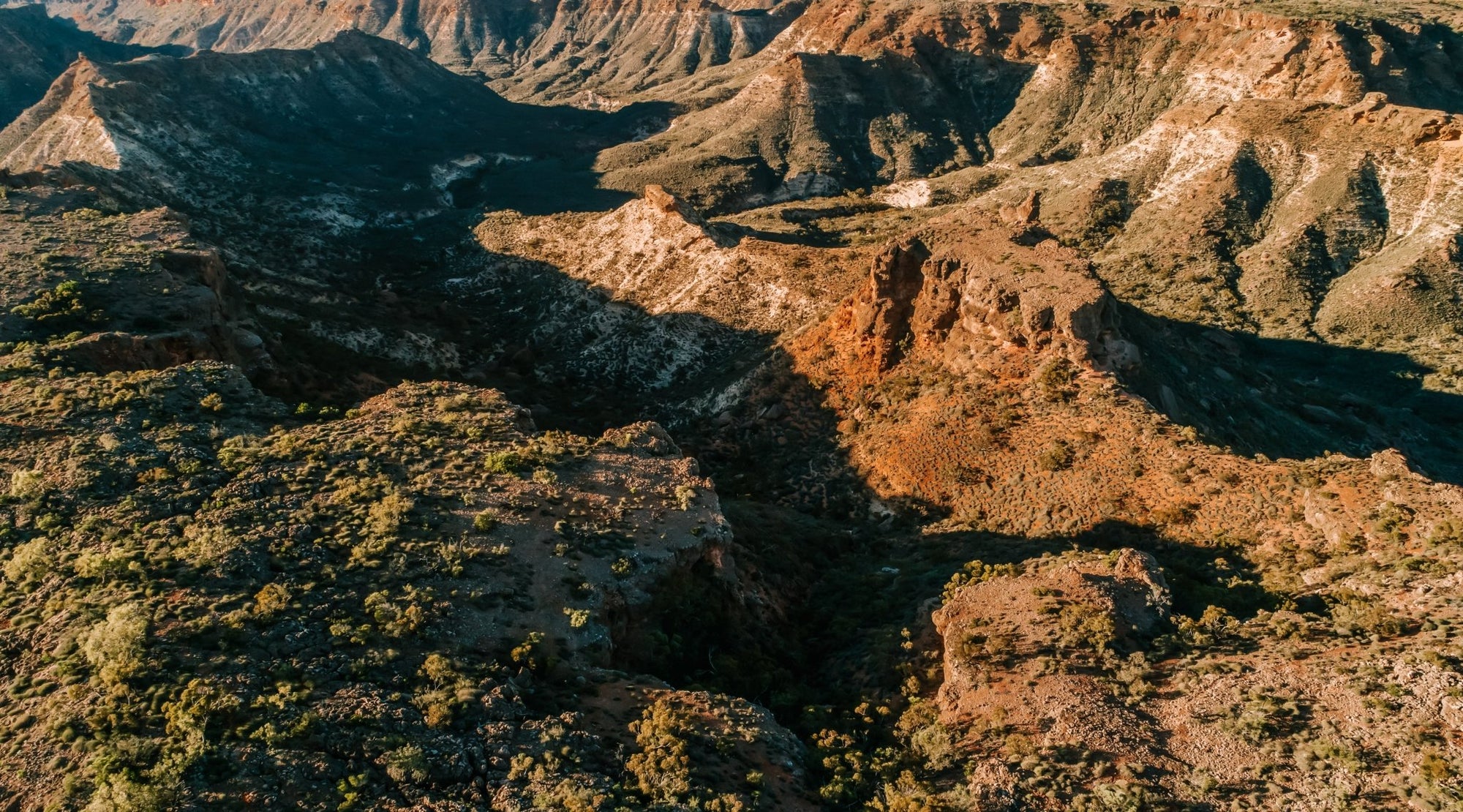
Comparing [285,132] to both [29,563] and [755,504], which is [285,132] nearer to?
[755,504]

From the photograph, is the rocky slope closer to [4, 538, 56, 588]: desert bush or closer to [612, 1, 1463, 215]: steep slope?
[4, 538, 56, 588]: desert bush

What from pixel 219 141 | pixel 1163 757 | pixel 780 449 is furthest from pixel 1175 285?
pixel 219 141

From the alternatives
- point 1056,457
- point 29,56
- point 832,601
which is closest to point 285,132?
point 29,56

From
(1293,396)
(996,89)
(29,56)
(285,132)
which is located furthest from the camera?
(29,56)

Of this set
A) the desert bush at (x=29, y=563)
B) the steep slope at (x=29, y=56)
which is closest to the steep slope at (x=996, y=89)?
the desert bush at (x=29, y=563)

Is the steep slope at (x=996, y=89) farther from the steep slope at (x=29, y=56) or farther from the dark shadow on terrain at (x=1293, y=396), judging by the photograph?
the steep slope at (x=29, y=56)

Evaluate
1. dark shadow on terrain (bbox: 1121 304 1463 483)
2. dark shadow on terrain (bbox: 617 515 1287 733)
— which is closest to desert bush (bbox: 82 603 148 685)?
dark shadow on terrain (bbox: 617 515 1287 733)
